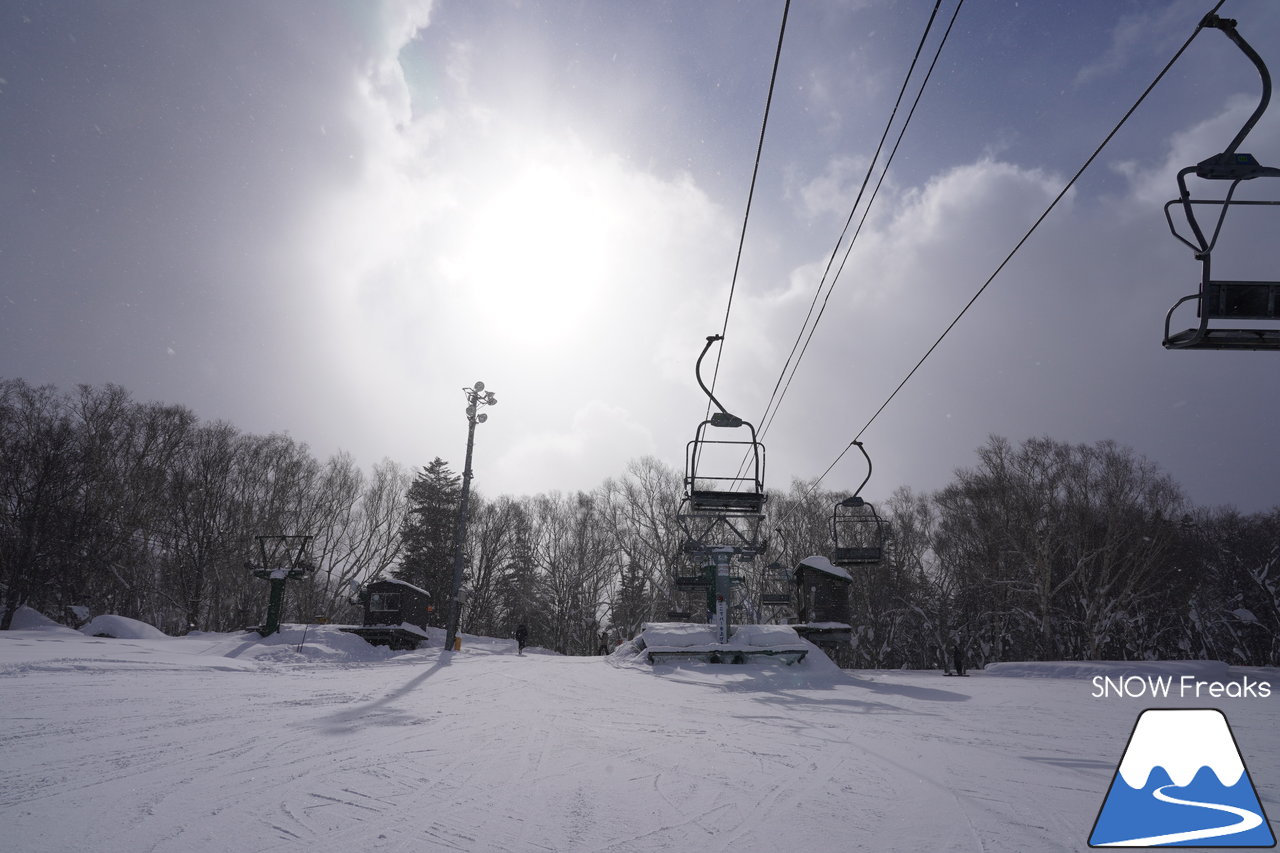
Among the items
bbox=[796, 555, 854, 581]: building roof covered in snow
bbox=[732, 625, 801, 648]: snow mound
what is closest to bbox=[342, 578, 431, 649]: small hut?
bbox=[732, 625, 801, 648]: snow mound

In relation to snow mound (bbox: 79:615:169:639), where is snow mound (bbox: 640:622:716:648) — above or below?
above

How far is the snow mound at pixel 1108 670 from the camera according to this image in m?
20.4

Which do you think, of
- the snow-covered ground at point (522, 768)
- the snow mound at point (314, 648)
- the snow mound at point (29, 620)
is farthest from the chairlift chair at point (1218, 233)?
the snow mound at point (29, 620)

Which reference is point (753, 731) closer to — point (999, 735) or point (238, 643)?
point (999, 735)

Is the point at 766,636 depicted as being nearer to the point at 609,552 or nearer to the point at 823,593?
the point at 823,593

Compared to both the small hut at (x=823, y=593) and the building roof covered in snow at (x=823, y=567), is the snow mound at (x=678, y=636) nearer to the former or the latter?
the small hut at (x=823, y=593)

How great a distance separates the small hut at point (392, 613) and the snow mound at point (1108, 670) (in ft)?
83.2

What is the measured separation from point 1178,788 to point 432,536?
4543 cm

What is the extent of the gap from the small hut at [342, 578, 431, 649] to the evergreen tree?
38.3ft

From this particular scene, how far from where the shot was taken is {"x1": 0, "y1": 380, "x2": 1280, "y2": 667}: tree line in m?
A: 30.6

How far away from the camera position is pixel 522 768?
4.71 metres

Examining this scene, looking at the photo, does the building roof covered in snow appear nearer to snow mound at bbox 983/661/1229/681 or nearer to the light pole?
snow mound at bbox 983/661/1229/681

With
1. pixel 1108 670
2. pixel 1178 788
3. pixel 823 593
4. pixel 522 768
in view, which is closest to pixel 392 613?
pixel 823 593

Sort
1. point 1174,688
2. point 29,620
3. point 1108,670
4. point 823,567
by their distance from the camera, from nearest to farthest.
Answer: point 1174,688 < point 1108,670 < point 29,620 < point 823,567
